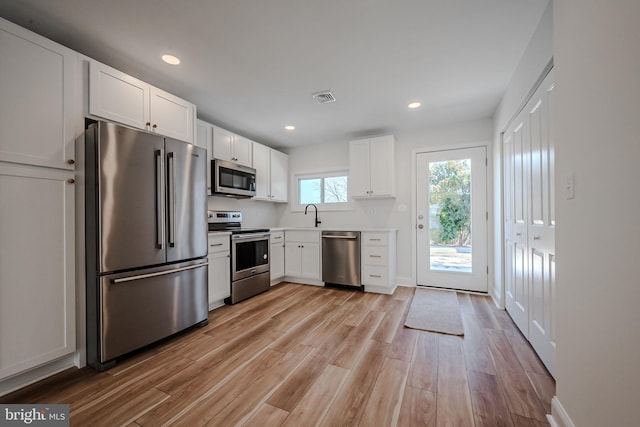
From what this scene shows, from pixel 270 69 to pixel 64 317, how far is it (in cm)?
255

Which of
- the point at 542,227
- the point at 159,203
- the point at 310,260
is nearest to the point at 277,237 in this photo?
the point at 310,260

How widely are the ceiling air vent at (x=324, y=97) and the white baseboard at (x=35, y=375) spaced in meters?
3.16

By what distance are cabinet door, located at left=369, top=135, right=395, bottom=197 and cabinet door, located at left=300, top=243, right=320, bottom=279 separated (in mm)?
1261

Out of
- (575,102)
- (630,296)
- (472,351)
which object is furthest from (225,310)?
(575,102)

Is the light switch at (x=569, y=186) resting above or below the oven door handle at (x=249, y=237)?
above

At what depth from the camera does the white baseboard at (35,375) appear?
1648 millimetres

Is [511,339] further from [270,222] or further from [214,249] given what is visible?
[270,222]

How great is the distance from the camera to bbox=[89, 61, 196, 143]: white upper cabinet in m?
2.05

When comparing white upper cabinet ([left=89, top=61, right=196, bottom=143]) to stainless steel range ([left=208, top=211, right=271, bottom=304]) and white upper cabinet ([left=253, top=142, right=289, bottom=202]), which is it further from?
white upper cabinet ([left=253, top=142, right=289, bottom=202])

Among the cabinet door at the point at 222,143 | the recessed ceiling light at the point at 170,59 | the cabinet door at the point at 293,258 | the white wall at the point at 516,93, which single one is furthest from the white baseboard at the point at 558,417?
the cabinet door at the point at 222,143

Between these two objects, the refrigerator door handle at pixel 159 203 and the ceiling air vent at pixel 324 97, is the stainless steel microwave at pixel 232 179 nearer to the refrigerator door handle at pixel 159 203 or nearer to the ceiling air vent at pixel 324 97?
the refrigerator door handle at pixel 159 203

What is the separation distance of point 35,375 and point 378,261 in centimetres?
344

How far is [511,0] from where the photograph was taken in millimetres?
1646

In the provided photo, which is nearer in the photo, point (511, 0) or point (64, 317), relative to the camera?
point (511, 0)
